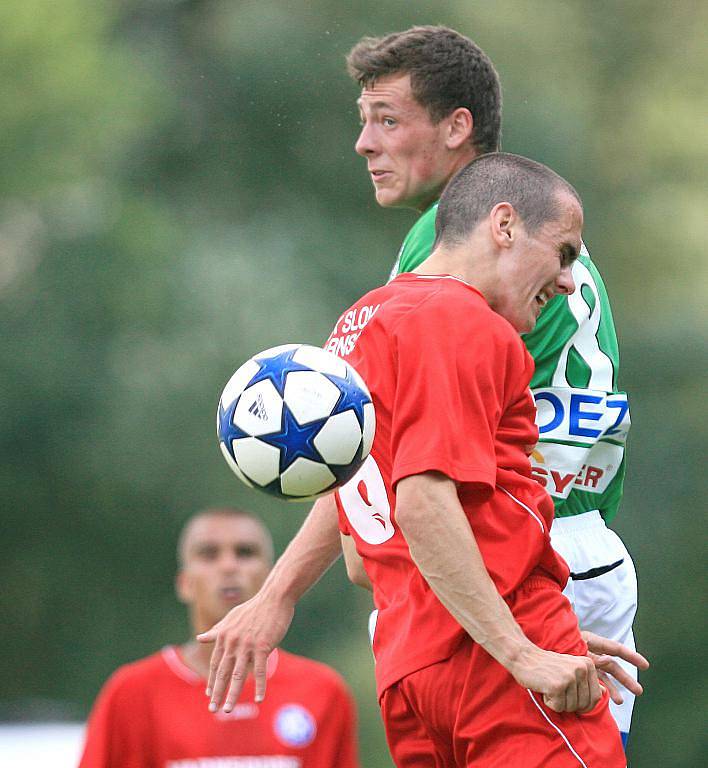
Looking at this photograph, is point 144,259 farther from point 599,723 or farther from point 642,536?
point 599,723

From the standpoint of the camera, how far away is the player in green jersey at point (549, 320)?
5.00 m

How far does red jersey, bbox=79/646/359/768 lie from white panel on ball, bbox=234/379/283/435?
8.88ft

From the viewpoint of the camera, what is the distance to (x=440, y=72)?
217 inches

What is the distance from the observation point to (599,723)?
13.2ft

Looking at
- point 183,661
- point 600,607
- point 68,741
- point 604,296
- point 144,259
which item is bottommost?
point 68,741

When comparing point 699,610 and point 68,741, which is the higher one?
point 699,610

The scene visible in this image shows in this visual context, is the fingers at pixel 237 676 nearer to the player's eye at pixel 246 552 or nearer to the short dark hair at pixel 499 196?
the short dark hair at pixel 499 196

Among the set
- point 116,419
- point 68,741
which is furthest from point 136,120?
point 68,741

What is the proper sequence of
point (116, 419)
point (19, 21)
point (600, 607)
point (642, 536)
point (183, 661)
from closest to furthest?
point (600, 607) → point (183, 661) → point (642, 536) → point (116, 419) → point (19, 21)

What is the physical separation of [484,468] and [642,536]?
42.7 feet

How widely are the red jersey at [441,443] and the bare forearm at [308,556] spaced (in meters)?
0.41

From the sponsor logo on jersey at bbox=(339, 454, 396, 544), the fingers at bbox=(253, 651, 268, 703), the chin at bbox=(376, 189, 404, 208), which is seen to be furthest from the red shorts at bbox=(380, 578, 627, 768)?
the chin at bbox=(376, 189, 404, 208)

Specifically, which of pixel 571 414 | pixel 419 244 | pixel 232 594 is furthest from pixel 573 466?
pixel 232 594

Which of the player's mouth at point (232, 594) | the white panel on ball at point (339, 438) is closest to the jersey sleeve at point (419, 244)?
the white panel on ball at point (339, 438)
